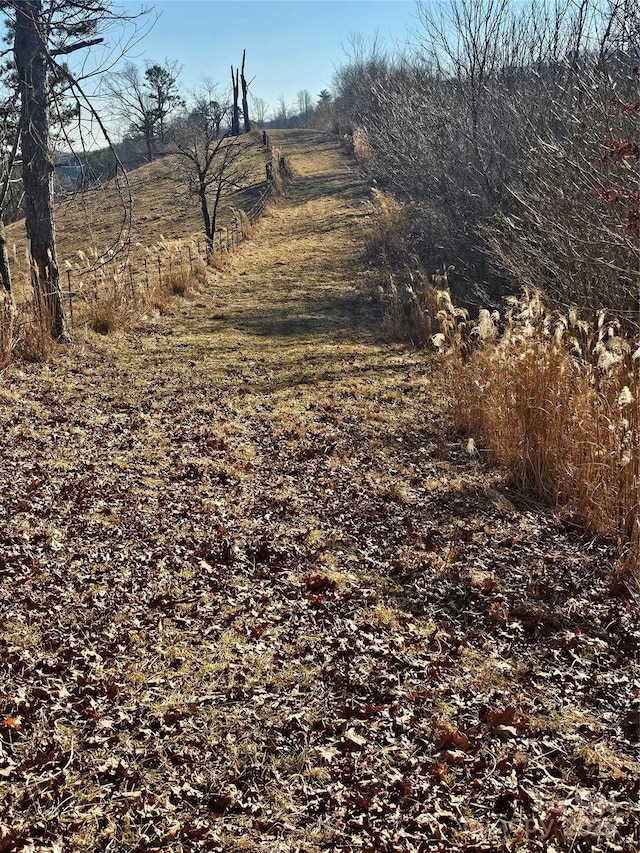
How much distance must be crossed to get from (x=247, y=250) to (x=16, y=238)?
1632cm

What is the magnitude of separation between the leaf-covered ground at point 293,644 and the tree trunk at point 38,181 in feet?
6.19

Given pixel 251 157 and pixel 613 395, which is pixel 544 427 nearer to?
pixel 613 395

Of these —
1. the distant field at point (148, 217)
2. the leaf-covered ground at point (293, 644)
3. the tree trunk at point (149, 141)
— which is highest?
the tree trunk at point (149, 141)

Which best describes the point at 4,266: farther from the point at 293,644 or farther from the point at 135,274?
the point at 293,644

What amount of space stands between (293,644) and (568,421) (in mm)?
2885

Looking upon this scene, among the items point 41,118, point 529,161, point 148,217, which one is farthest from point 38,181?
point 148,217

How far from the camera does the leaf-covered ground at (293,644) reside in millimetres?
2555

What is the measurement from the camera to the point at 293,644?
11.7 feet

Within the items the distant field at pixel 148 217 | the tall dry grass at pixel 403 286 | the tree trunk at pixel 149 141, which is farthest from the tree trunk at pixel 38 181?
Result: the tree trunk at pixel 149 141

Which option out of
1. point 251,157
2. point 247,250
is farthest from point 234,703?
point 251,157

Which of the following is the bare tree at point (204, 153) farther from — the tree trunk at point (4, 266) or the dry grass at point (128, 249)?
the tree trunk at point (4, 266)

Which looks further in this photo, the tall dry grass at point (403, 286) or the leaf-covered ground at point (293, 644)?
the tall dry grass at point (403, 286)

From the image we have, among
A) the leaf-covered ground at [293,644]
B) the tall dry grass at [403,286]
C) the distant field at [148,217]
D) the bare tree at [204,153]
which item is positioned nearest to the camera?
the leaf-covered ground at [293,644]

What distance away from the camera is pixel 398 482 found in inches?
219
